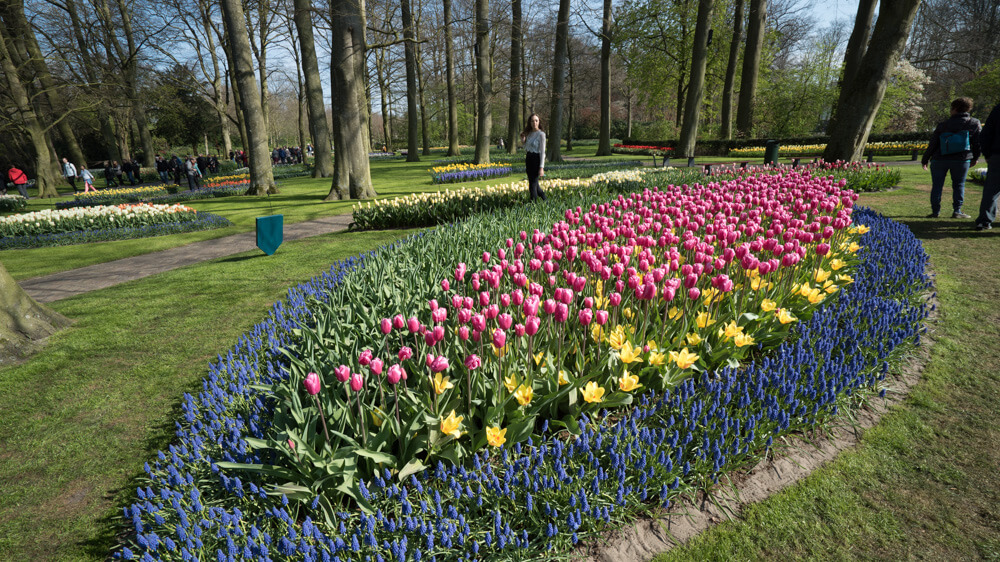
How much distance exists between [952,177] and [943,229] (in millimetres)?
1134

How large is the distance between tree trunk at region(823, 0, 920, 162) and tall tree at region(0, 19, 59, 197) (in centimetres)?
2702

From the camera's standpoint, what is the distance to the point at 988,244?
20.9 ft

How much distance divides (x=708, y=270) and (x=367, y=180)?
11.5 meters

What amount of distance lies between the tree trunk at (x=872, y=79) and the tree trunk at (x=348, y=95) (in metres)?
11.5

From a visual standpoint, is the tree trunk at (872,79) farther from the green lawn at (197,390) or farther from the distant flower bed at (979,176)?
the green lawn at (197,390)

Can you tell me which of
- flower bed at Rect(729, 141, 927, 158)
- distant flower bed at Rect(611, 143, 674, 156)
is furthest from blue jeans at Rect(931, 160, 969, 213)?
distant flower bed at Rect(611, 143, 674, 156)

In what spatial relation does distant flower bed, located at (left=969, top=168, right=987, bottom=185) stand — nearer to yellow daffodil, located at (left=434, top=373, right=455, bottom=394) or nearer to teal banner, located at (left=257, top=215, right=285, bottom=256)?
yellow daffodil, located at (left=434, top=373, right=455, bottom=394)

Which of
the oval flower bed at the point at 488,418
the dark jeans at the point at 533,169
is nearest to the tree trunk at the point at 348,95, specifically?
the dark jeans at the point at 533,169

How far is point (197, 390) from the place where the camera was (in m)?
3.49

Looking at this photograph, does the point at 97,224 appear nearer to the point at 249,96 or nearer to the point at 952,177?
the point at 249,96

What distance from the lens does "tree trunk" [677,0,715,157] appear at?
20484 millimetres

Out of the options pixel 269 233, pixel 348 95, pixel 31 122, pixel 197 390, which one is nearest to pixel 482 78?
pixel 348 95

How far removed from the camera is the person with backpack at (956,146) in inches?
286

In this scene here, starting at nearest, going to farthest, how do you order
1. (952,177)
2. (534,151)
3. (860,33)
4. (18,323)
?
(18,323)
(952,177)
(534,151)
(860,33)
